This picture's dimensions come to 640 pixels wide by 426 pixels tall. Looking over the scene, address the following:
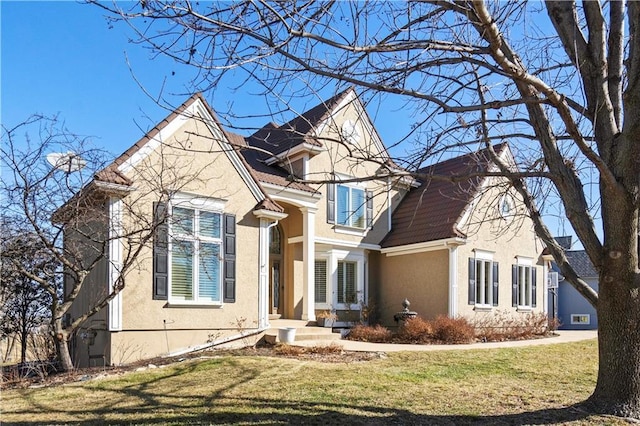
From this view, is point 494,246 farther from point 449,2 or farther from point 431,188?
point 449,2

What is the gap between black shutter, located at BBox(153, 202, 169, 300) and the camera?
11891mm

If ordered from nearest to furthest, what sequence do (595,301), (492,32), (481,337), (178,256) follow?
(492,32) → (595,301) → (178,256) → (481,337)

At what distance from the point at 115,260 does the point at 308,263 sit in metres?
7.05

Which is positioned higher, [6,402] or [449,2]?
[449,2]

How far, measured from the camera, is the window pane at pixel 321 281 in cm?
1820

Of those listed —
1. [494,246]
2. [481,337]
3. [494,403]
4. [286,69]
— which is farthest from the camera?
[494,246]

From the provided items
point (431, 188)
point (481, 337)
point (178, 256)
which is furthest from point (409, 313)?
point (178, 256)

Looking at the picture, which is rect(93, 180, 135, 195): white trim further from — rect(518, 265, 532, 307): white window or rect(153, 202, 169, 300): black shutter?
rect(518, 265, 532, 307): white window

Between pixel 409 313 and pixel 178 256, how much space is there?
821 centimetres

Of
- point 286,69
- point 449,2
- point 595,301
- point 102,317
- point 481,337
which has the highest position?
point 449,2

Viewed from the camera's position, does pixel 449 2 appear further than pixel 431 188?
No

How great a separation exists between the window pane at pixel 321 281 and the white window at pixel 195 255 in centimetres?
579

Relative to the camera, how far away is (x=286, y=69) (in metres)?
5.52

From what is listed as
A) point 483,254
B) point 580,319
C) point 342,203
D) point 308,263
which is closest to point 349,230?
point 342,203
